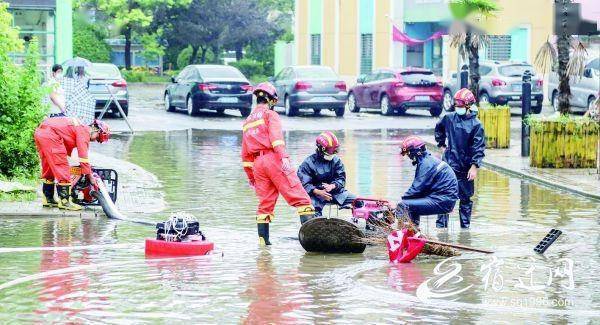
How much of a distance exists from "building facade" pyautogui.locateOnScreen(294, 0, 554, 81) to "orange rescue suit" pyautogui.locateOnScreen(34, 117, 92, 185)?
3070cm

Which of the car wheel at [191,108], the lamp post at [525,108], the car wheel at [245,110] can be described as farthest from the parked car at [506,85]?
the lamp post at [525,108]

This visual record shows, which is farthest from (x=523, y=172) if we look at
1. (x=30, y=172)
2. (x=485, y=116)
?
(x=30, y=172)

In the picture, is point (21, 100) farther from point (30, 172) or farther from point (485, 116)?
point (485, 116)

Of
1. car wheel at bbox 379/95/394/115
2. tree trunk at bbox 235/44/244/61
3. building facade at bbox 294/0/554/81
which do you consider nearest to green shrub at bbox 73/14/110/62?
tree trunk at bbox 235/44/244/61

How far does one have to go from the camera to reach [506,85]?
37344 millimetres

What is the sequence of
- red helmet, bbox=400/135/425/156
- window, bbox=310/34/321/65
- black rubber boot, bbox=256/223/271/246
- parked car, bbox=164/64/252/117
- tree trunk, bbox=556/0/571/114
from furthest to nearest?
window, bbox=310/34/321/65, parked car, bbox=164/64/252/117, tree trunk, bbox=556/0/571/114, red helmet, bbox=400/135/425/156, black rubber boot, bbox=256/223/271/246

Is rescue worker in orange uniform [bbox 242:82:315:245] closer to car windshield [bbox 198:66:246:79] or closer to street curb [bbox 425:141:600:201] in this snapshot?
street curb [bbox 425:141:600:201]

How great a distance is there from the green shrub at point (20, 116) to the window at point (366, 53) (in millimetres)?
37217

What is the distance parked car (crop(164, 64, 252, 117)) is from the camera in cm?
3572

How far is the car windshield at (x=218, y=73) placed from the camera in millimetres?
36469

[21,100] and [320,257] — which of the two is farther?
[21,100]

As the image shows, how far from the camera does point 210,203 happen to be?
16375 millimetres

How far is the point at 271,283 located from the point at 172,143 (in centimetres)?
1652

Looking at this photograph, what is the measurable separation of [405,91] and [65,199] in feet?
74.9
